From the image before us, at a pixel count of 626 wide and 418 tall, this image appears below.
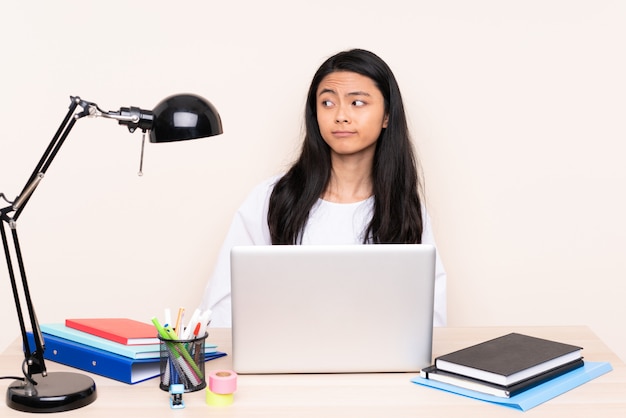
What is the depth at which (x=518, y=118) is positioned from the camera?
2.85 metres

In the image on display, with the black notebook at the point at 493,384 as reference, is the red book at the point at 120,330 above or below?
above

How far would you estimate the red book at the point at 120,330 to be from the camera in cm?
152

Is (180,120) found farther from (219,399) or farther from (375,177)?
(375,177)

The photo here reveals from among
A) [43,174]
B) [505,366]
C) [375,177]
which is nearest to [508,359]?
[505,366]

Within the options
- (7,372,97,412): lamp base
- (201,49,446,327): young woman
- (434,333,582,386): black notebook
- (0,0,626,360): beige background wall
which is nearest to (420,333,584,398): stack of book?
(434,333,582,386): black notebook

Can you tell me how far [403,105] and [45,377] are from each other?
1657 mm

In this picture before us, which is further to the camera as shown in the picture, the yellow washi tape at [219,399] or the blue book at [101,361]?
the blue book at [101,361]

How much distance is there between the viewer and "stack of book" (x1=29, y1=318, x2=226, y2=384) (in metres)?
1.49

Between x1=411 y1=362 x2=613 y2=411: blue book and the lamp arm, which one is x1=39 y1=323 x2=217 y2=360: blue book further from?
x1=411 y1=362 x2=613 y2=411: blue book

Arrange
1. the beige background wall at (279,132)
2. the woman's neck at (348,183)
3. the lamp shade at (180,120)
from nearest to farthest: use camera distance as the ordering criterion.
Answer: the lamp shade at (180,120), the woman's neck at (348,183), the beige background wall at (279,132)

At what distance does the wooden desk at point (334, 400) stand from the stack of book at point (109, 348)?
0.08 feet

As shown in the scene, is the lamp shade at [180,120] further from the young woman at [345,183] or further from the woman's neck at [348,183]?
the woman's neck at [348,183]

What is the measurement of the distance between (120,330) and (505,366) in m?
0.76

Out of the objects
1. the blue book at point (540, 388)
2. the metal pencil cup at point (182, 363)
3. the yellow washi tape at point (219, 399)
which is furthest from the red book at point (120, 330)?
the blue book at point (540, 388)
